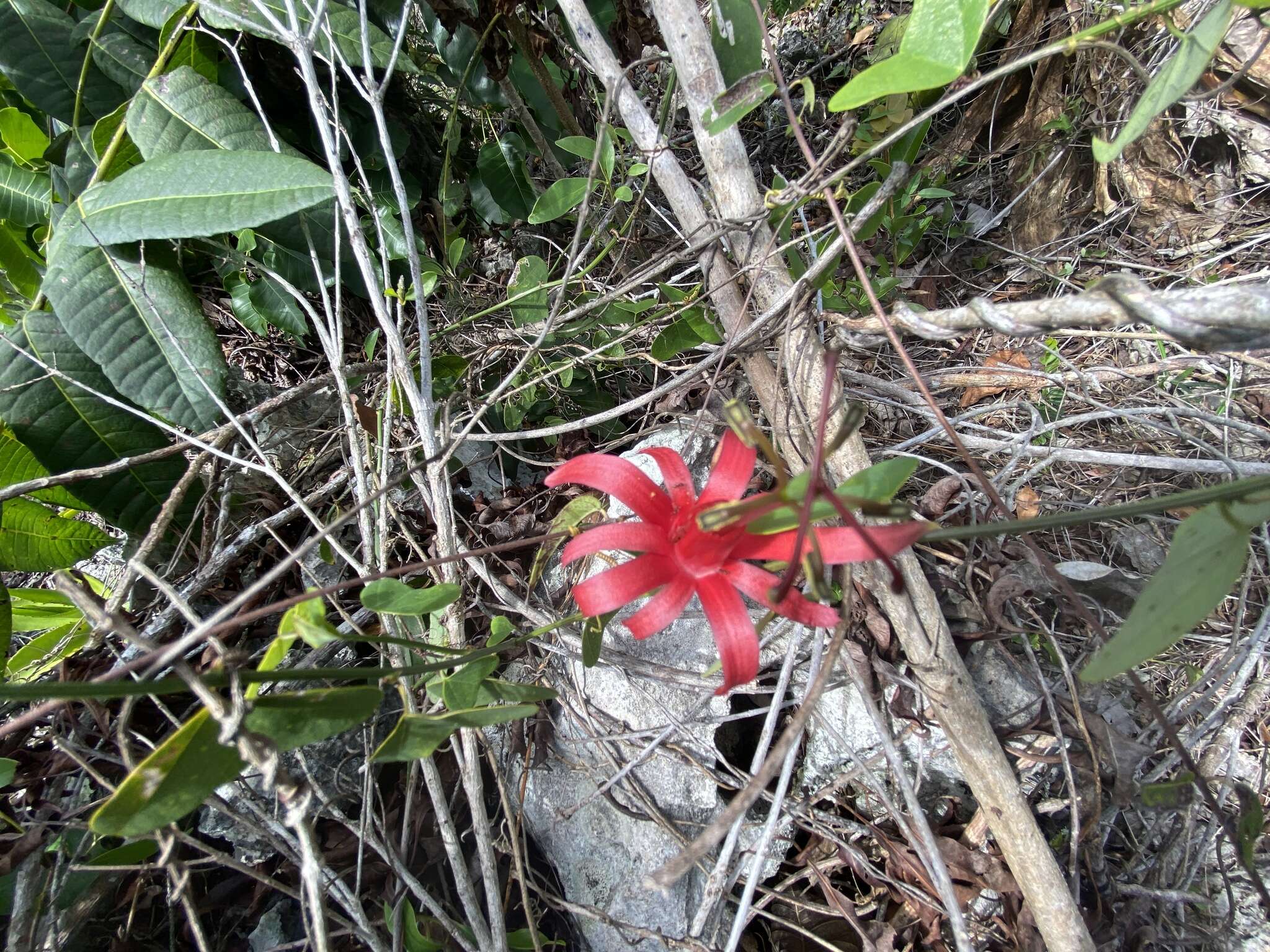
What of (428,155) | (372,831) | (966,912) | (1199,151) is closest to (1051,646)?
(966,912)

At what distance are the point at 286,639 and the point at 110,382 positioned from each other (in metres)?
0.80

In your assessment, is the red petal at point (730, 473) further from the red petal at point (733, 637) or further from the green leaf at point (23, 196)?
the green leaf at point (23, 196)

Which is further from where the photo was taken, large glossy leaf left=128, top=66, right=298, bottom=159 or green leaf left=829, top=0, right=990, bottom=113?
large glossy leaf left=128, top=66, right=298, bottom=159

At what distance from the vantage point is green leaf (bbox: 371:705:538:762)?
0.56 meters

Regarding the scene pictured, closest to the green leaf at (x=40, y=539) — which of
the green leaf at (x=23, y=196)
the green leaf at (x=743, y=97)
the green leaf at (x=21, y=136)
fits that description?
the green leaf at (x=23, y=196)

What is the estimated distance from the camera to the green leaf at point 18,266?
44.8 inches

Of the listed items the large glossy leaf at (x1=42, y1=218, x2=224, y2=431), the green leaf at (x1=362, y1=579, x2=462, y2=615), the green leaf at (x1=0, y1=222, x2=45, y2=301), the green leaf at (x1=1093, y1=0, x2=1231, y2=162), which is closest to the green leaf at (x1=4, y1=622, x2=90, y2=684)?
the large glossy leaf at (x1=42, y1=218, x2=224, y2=431)

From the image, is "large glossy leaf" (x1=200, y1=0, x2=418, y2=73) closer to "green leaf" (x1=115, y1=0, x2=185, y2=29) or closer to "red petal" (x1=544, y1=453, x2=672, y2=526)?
"green leaf" (x1=115, y1=0, x2=185, y2=29)

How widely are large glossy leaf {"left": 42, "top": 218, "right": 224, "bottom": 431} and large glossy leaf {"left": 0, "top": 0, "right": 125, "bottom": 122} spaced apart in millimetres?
292

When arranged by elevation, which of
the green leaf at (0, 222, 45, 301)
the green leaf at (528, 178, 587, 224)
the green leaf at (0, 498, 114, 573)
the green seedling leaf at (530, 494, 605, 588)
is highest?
the green leaf at (0, 222, 45, 301)

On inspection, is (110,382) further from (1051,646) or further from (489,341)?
(1051,646)

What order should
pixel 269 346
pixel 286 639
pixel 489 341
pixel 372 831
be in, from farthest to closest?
pixel 269 346 → pixel 489 341 → pixel 372 831 → pixel 286 639

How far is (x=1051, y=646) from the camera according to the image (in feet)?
3.28

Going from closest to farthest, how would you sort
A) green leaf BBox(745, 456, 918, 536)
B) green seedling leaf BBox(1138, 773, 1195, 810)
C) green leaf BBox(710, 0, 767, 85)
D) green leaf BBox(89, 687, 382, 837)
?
green leaf BBox(89, 687, 382, 837) → green leaf BBox(745, 456, 918, 536) → green seedling leaf BBox(1138, 773, 1195, 810) → green leaf BBox(710, 0, 767, 85)
